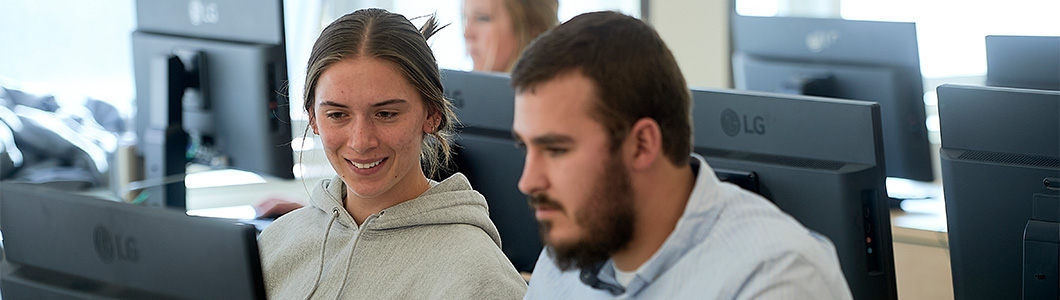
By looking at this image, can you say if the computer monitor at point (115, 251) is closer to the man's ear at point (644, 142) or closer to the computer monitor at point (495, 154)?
the man's ear at point (644, 142)

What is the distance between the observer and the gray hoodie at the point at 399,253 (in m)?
1.34

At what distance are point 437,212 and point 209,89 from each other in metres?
A: 1.04

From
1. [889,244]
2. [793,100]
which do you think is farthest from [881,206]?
[793,100]

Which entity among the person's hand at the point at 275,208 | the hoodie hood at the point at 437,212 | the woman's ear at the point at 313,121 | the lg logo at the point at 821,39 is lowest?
the person's hand at the point at 275,208

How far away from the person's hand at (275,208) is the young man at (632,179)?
1.38 meters

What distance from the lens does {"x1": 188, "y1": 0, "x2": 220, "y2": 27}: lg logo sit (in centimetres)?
224

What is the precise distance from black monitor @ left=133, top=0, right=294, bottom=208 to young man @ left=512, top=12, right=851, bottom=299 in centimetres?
123

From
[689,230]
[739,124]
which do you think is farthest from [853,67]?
[689,230]

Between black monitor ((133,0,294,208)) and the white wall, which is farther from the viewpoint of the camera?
the white wall

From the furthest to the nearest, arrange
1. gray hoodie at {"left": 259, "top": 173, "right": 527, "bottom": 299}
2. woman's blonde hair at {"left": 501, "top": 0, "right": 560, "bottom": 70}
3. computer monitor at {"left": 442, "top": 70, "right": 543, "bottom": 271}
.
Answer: woman's blonde hair at {"left": 501, "top": 0, "right": 560, "bottom": 70}, computer monitor at {"left": 442, "top": 70, "right": 543, "bottom": 271}, gray hoodie at {"left": 259, "top": 173, "right": 527, "bottom": 299}

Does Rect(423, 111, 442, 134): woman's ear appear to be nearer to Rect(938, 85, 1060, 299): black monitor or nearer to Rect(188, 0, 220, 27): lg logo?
Rect(938, 85, 1060, 299): black monitor

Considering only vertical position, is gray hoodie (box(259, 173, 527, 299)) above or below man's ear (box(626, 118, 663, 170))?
below

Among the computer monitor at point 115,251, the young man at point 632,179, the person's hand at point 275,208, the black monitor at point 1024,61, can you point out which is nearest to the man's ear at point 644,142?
the young man at point 632,179

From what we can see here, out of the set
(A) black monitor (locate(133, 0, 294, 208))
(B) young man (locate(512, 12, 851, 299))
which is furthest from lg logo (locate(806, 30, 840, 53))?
(B) young man (locate(512, 12, 851, 299))
